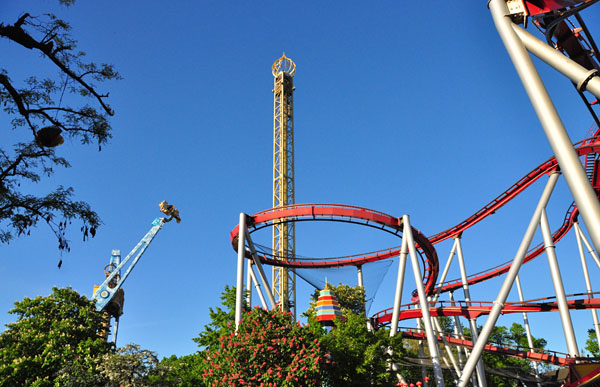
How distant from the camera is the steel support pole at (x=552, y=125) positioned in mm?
6859

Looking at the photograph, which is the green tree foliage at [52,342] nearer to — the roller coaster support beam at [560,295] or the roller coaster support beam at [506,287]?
the roller coaster support beam at [506,287]

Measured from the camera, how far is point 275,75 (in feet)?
201

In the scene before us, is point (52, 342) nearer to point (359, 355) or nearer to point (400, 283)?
point (359, 355)

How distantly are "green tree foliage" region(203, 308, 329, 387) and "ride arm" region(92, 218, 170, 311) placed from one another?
4462 cm

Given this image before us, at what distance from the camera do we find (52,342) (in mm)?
29734

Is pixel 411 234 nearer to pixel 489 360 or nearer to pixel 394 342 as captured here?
pixel 394 342

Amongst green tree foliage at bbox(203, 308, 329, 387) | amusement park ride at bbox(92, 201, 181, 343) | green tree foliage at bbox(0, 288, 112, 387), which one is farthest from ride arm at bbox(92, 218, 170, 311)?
green tree foliage at bbox(203, 308, 329, 387)

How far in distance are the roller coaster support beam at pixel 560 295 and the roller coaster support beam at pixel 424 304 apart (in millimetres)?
6639

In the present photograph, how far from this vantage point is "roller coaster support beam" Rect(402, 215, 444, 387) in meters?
20.0

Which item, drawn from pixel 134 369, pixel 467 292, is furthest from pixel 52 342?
pixel 467 292

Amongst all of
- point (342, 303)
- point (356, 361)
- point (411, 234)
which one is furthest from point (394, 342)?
point (342, 303)

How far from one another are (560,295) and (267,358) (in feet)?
50.4

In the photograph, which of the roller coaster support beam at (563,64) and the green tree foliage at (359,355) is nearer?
the roller coaster support beam at (563,64)

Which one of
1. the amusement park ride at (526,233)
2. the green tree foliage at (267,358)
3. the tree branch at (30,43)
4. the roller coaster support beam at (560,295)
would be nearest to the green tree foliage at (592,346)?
the amusement park ride at (526,233)
